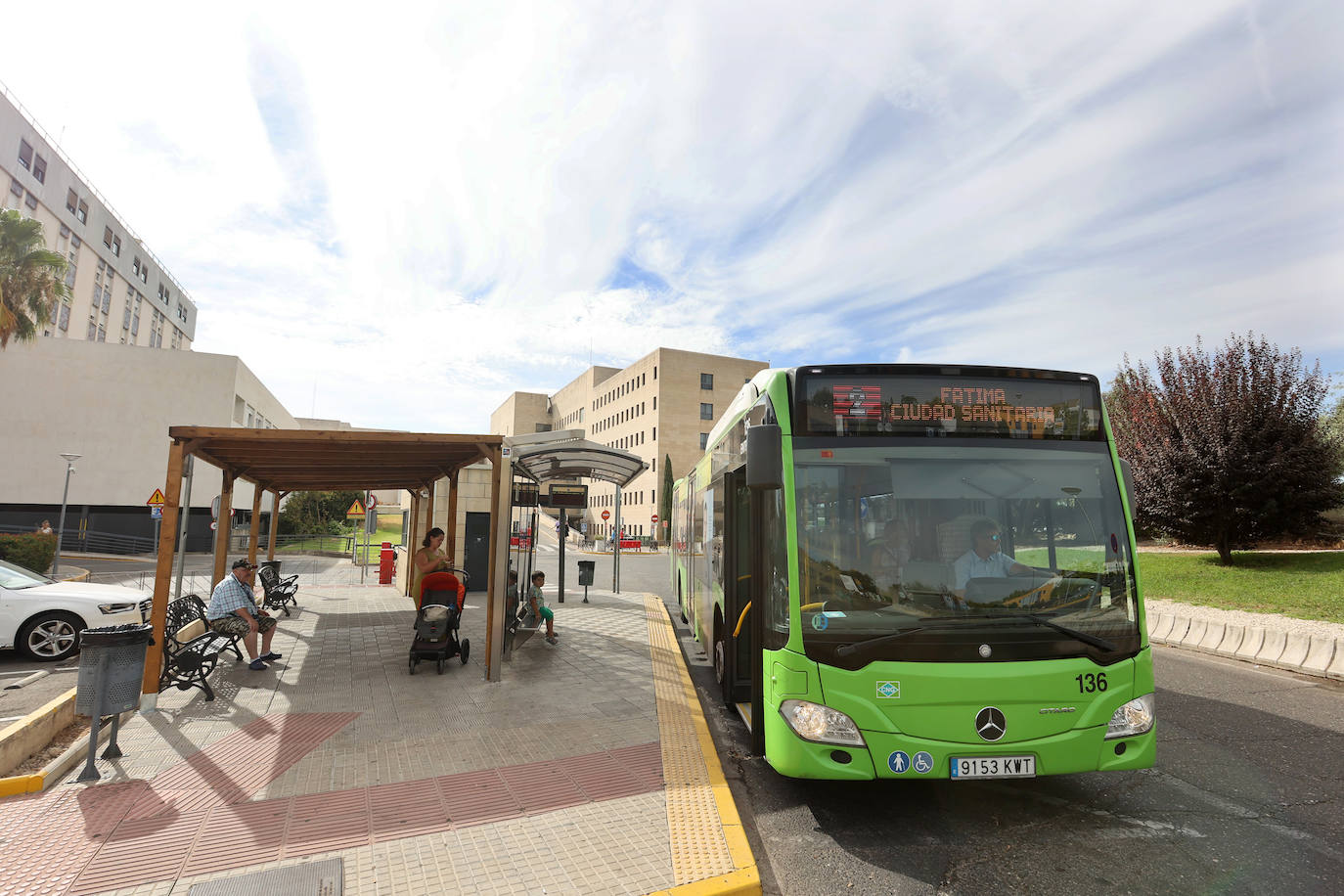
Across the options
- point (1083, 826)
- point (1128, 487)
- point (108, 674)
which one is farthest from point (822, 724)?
point (108, 674)

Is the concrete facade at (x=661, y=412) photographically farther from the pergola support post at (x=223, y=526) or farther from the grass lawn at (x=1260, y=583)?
the pergola support post at (x=223, y=526)

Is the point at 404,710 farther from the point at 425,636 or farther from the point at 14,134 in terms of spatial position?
the point at 14,134

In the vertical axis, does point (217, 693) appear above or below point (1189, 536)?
below

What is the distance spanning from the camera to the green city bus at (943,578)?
3.92 meters

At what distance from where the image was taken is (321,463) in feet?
34.7

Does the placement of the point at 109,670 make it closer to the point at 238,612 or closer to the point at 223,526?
the point at 238,612

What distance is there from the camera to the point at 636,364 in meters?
74.1

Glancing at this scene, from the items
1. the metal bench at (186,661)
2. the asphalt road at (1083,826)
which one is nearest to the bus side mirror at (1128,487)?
the asphalt road at (1083,826)

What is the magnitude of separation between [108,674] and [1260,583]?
18.8 meters

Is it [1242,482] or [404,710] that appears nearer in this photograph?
[404,710]

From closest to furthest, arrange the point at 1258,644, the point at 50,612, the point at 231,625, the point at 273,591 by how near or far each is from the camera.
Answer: the point at 231,625
the point at 50,612
the point at 1258,644
the point at 273,591

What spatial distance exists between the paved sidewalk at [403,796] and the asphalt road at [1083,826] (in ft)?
1.57

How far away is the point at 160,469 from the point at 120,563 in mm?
10795

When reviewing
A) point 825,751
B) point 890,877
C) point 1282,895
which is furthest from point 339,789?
point 1282,895
